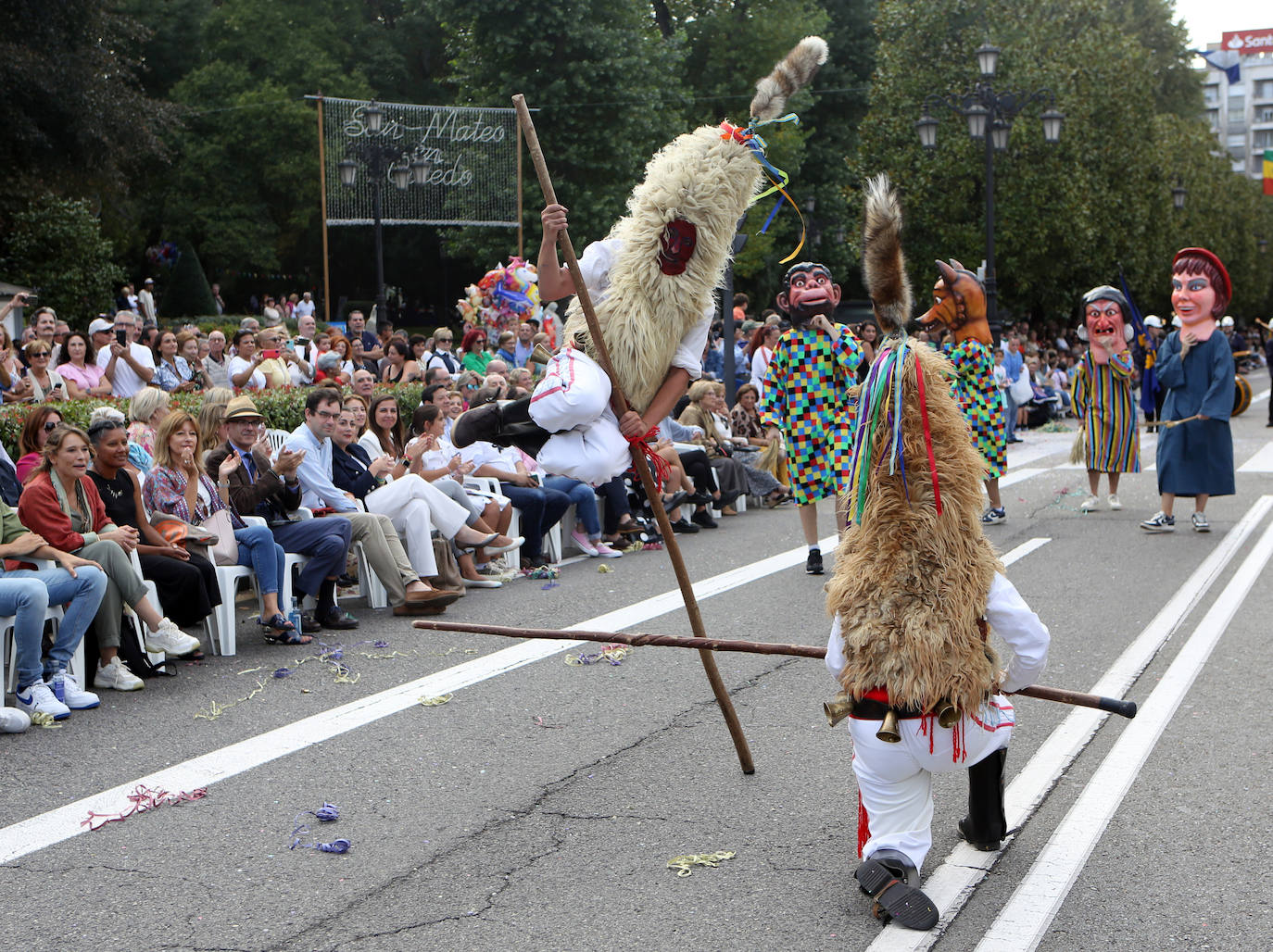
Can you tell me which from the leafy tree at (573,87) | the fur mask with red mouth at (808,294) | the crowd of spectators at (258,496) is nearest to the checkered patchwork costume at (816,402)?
the fur mask with red mouth at (808,294)

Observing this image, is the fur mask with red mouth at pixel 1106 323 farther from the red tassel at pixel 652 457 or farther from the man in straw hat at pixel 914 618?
the man in straw hat at pixel 914 618

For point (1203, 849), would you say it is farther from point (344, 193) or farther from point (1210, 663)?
point (344, 193)

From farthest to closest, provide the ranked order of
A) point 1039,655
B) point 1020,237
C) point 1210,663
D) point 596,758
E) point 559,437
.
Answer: point 1020,237 < point 1210,663 < point 596,758 < point 559,437 < point 1039,655

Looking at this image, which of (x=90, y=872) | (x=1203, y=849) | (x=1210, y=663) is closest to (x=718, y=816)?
(x=1203, y=849)

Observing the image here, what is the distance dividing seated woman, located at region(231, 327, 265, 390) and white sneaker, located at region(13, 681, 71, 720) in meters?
6.88

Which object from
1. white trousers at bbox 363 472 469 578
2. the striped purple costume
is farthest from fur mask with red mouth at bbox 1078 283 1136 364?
white trousers at bbox 363 472 469 578

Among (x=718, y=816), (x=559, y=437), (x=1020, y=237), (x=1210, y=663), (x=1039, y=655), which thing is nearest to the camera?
(x=1039, y=655)

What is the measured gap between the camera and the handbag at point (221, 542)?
7527mm

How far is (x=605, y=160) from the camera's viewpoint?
2881cm

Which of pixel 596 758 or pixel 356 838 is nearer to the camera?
pixel 356 838

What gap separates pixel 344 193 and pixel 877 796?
22182 millimetres

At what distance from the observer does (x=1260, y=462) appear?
1691cm

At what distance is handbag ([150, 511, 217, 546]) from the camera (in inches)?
287

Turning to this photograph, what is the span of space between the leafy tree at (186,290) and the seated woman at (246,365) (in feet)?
71.9
